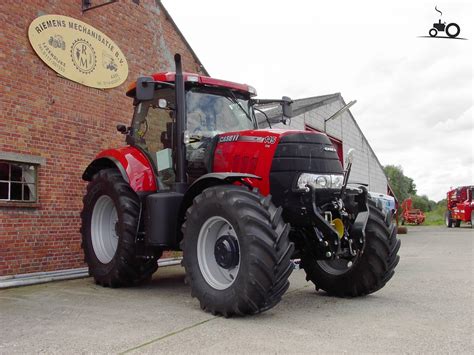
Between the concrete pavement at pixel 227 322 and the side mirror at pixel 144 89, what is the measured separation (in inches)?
88.4

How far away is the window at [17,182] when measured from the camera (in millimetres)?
7453

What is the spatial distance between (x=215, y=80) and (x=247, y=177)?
1847mm

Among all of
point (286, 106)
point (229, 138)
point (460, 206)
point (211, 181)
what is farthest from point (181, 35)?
point (460, 206)

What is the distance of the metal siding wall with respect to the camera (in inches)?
752

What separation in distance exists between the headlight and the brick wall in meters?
4.45

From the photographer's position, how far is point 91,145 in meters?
8.76

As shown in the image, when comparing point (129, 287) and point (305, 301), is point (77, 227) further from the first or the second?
point (305, 301)

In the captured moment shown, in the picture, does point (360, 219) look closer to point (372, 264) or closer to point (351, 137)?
point (372, 264)

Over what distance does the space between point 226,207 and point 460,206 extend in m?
27.8

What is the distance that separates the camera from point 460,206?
2931 cm

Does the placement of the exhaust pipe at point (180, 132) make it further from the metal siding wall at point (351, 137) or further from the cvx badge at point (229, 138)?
the metal siding wall at point (351, 137)

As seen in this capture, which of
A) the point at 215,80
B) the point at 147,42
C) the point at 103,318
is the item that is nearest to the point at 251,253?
the point at 103,318

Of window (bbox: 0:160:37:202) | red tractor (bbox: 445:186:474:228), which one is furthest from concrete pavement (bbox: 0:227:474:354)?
red tractor (bbox: 445:186:474:228)

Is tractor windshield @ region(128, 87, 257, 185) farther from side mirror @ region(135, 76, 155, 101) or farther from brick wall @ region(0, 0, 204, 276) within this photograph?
brick wall @ region(0, 0, 204, 276)
